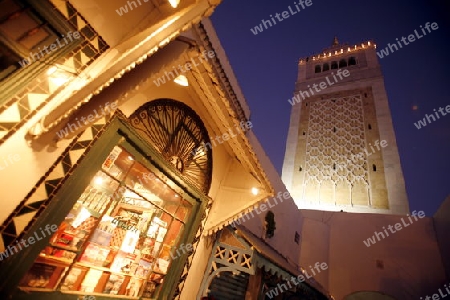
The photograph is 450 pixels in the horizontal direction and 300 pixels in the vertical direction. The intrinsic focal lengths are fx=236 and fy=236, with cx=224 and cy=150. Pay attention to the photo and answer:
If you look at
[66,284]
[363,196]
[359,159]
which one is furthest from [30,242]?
[359,159]

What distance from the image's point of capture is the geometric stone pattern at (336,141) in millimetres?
17188

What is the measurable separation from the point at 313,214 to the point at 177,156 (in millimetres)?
11341

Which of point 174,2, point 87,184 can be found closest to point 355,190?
point 174,2

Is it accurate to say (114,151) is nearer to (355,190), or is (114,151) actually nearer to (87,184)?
(87,184)

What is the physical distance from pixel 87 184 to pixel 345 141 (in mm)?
19163

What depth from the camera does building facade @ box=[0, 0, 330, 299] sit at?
2369mm

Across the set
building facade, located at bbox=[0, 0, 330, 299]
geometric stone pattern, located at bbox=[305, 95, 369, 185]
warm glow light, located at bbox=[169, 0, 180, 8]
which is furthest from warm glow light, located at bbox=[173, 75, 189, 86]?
geometric stone pattern, located at bbox=[305, 95, 369, 185]

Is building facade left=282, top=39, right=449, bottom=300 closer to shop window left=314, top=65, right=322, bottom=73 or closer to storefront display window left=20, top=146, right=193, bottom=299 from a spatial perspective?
shop window left=314, top=65, right=322, bottom=73

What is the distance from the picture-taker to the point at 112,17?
300cm

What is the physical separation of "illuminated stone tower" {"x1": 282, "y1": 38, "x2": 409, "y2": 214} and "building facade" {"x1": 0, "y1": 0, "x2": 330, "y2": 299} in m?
12.4

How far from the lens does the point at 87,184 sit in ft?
9.44

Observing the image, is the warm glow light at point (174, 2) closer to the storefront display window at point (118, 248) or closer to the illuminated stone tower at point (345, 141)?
the storefront display window at point (118, 248)

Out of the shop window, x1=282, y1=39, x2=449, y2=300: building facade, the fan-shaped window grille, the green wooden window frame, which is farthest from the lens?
the shop window

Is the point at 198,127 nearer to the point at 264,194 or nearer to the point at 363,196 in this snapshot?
the point at 264,194
